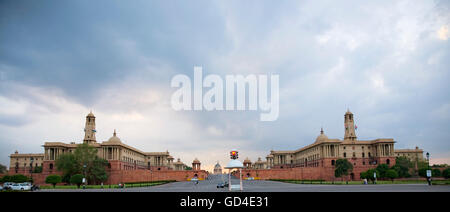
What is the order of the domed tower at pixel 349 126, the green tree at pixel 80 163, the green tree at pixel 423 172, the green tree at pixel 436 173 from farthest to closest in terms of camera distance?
the domed tower at pixel 349 126 → the green tree at pixel 436 173 → the green tree at pixel 423 172 → the green tree at pixel 80 163

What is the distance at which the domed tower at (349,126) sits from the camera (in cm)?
10644

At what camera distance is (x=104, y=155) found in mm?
89688

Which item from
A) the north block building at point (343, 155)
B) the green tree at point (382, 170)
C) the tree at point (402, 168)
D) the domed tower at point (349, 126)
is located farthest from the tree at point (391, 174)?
the domed tower at point (349, 126)

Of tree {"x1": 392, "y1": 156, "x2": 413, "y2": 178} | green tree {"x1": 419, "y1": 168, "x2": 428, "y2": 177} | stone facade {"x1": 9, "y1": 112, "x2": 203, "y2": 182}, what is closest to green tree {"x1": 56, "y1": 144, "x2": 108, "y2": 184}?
stone facade {"x1": 9, "y1": 112, "x2": 203, "y2": 182}

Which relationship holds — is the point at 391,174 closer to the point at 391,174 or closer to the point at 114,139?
the point at 391,174

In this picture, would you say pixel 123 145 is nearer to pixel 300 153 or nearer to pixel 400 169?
pixel 300 153

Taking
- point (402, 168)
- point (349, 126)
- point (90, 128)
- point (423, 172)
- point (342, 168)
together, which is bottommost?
A: point (423, 172)

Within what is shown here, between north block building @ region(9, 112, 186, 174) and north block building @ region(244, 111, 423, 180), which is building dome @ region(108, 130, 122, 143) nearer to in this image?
north block building @ region(9, 112, 186, 174)

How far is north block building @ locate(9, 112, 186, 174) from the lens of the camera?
89.7m

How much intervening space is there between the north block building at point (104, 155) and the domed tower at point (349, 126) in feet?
218

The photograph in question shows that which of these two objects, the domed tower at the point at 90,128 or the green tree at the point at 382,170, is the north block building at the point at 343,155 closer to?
the green tree at the point at 382,170

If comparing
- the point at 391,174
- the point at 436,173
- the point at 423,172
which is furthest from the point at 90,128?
the point at 436,173

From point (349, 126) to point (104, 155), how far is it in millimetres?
76546
